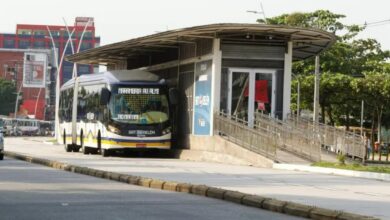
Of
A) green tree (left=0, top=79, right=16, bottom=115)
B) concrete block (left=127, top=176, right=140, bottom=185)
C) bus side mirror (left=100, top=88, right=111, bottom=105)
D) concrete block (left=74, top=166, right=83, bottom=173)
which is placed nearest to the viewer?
concrete block (left=127, top=176, right=140, bottom=185)

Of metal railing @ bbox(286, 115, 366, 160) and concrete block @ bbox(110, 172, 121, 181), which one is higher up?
metal railing @ bbox(286, 115, 366, 160)

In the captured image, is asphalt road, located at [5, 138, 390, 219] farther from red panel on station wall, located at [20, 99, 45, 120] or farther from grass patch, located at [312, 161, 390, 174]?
red panel on station wall, located at [20, 99, 45, 120]

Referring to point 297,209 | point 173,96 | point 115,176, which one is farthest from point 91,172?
point 173,96

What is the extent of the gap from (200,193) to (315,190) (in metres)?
2.45

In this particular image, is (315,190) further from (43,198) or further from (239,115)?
(239,115)

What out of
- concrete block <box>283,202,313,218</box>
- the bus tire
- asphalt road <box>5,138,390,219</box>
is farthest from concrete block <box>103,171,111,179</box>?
the bus tire

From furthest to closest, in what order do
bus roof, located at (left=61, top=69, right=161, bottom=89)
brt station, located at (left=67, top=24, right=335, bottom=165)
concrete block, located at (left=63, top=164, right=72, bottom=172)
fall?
bus roof, located at (left=61, top=69, right=161, bottom=89) → brt station, located at (left=67, top=24, right=335, bottom=165) → concrete block, located at (left=63, top=164, right=72, bottom=172)

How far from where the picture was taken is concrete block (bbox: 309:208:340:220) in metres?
12.2

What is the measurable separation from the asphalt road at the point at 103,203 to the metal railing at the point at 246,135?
9.85m

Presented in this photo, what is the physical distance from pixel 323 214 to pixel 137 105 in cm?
2393

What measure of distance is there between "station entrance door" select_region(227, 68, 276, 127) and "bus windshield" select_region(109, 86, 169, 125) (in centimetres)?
377

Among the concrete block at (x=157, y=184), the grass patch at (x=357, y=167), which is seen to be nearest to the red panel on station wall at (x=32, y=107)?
the grass patch at (x=357, y=167)

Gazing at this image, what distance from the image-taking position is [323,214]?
40.5ft

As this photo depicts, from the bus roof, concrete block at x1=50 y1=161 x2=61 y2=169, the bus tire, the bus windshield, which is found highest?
the bus roof
